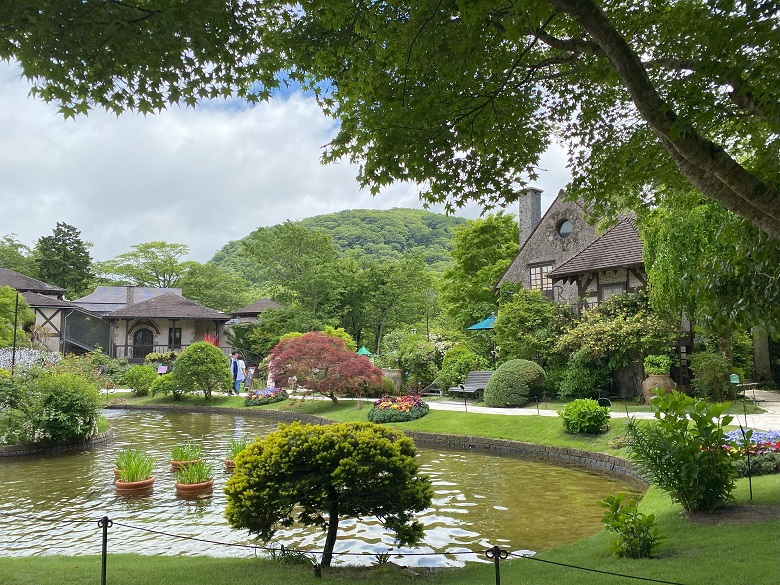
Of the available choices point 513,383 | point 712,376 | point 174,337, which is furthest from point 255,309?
point 712,376

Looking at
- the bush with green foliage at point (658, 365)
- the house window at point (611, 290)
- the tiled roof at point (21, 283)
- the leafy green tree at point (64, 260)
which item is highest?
the leafy green tree at point (64, 260)

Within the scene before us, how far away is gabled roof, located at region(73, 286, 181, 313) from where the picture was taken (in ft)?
169

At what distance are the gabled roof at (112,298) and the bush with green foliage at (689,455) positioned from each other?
4981 cm

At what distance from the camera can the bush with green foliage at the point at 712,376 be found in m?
17.7

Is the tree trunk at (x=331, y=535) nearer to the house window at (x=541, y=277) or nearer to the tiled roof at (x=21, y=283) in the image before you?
the house window at (x=541, y=277)

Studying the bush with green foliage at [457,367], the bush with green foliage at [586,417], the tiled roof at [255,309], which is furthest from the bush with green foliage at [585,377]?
the tiled roof at [255,309]

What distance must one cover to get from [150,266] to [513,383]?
5427 cm

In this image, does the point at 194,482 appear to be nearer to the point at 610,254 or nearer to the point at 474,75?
the point at 474,75

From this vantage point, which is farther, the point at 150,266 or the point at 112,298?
the point at 150,266

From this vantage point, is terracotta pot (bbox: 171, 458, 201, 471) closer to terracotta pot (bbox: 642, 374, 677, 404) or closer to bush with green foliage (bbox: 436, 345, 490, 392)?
terracotta pot (bbox: 642, 374, 677, 404)

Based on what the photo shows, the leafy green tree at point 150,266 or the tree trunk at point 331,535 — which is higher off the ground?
the leafy green tree at point 150,266

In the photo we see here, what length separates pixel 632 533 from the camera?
613 centimetres

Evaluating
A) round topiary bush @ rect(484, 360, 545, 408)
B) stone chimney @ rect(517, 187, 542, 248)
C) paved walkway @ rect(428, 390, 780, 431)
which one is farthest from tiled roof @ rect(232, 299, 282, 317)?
round topiary bush @ rect(484, 360, 545, 408)

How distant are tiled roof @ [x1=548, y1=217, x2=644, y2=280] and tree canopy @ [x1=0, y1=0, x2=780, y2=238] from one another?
13.1 metres
